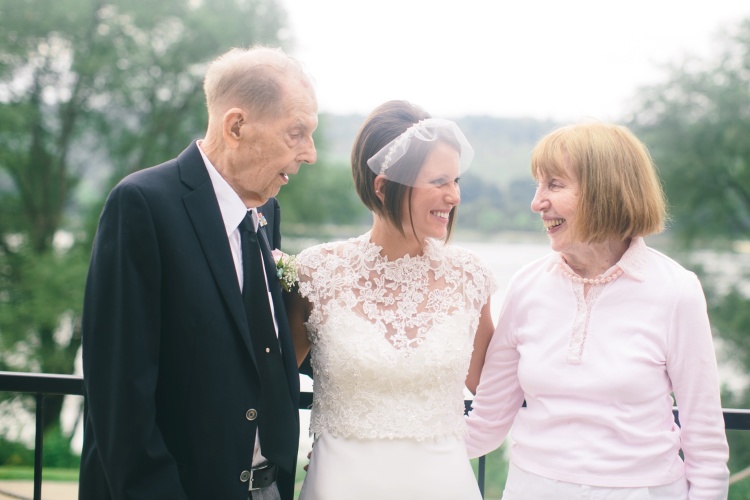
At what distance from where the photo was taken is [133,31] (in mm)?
16266

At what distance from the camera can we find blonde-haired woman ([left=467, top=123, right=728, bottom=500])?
2133 millimetres

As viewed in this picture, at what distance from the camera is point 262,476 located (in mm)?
2055

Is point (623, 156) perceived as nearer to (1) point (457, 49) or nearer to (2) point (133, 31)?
(2) point (133, 31)

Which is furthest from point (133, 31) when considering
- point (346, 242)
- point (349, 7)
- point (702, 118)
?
point (346, 242)

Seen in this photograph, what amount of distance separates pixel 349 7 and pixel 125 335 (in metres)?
22.1

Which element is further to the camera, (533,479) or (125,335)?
(533,479)

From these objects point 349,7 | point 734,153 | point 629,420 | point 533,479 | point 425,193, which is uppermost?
point 349,7

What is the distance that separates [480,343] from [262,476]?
93 centimetres

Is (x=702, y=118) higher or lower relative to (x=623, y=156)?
higher

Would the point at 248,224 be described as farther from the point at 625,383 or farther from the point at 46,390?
the point at 625,383

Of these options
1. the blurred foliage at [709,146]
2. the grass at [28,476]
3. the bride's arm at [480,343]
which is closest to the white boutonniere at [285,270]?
the bride's arm at [480,343]

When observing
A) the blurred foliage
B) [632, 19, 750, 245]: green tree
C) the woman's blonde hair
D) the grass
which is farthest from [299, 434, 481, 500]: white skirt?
[632, 19, 750, 245]: green tree

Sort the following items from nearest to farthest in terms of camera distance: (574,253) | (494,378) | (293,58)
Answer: (293,58) → (574,253) → (494,378)

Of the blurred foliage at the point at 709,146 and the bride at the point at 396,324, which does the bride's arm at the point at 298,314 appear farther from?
the blurred foliage at the point at 709,146
